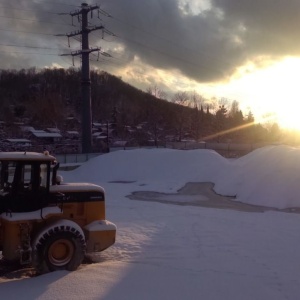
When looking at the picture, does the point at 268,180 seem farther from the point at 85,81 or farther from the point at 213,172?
the point at 85,81

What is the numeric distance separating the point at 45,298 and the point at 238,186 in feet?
64.6

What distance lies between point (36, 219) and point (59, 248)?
69 centimetres

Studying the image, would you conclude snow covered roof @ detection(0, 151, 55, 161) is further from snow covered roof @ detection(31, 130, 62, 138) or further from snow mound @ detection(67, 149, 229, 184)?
snow covered roof @ detection(31, 130, 62, 138)

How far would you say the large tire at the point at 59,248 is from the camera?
800cm

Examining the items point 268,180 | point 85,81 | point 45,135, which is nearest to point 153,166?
point 268,180

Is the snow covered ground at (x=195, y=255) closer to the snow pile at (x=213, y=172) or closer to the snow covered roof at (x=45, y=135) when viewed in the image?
the snow pile at (x=213, y=172)

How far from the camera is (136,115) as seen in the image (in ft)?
415

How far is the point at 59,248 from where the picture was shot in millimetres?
8258

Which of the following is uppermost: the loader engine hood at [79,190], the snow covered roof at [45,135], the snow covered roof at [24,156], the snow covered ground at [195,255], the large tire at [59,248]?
the snow covered roof at [45,135]

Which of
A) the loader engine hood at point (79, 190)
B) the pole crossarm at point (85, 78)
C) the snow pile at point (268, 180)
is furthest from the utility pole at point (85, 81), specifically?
the loader engine hood at point (79, 190)

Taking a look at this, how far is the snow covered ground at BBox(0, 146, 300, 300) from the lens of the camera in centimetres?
709

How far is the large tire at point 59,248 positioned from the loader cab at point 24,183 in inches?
22.9

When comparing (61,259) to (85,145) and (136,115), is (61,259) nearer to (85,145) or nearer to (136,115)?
(85,145)

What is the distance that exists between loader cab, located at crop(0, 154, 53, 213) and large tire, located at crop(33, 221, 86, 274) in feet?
1.91
